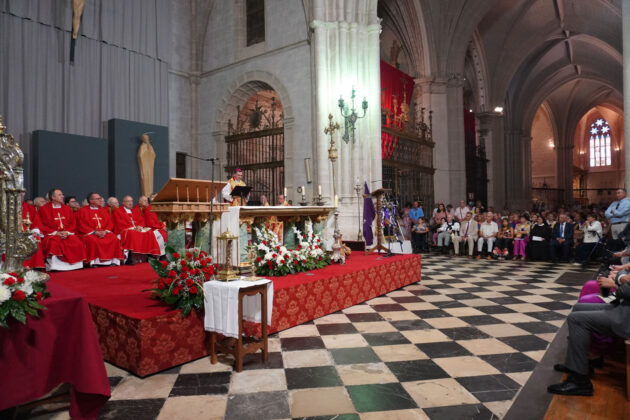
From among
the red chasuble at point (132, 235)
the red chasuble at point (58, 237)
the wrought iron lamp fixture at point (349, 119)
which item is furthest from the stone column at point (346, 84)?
the red chasuble at point (58, 237)

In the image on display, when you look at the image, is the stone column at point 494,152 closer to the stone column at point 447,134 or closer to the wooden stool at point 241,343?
the stone column at point 447,134

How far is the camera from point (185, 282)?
3.73 metres

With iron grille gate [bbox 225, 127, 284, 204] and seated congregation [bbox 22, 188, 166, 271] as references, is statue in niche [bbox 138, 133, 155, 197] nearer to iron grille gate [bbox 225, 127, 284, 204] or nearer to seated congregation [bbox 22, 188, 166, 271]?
seated congregation [bbox 22, 188, 166, 271]

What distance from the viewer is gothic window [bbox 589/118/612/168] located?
120ft

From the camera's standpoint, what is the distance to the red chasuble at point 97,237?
296 inches

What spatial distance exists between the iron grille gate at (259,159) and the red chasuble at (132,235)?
216 inches

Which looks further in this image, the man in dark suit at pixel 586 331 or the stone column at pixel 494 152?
the stone column at pixel 494 152

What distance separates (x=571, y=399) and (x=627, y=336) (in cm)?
58

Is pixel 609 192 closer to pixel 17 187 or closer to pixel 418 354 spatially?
pixel 418 354

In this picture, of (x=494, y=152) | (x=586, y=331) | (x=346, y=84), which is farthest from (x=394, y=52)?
(x=586, y=331)

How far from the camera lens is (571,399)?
287 cm

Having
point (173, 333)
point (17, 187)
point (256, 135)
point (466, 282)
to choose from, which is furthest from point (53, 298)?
point (256, 135)

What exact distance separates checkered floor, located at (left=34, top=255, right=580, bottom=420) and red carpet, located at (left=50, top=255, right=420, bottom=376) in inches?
6.3

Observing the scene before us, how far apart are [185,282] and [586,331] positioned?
10.6ft
